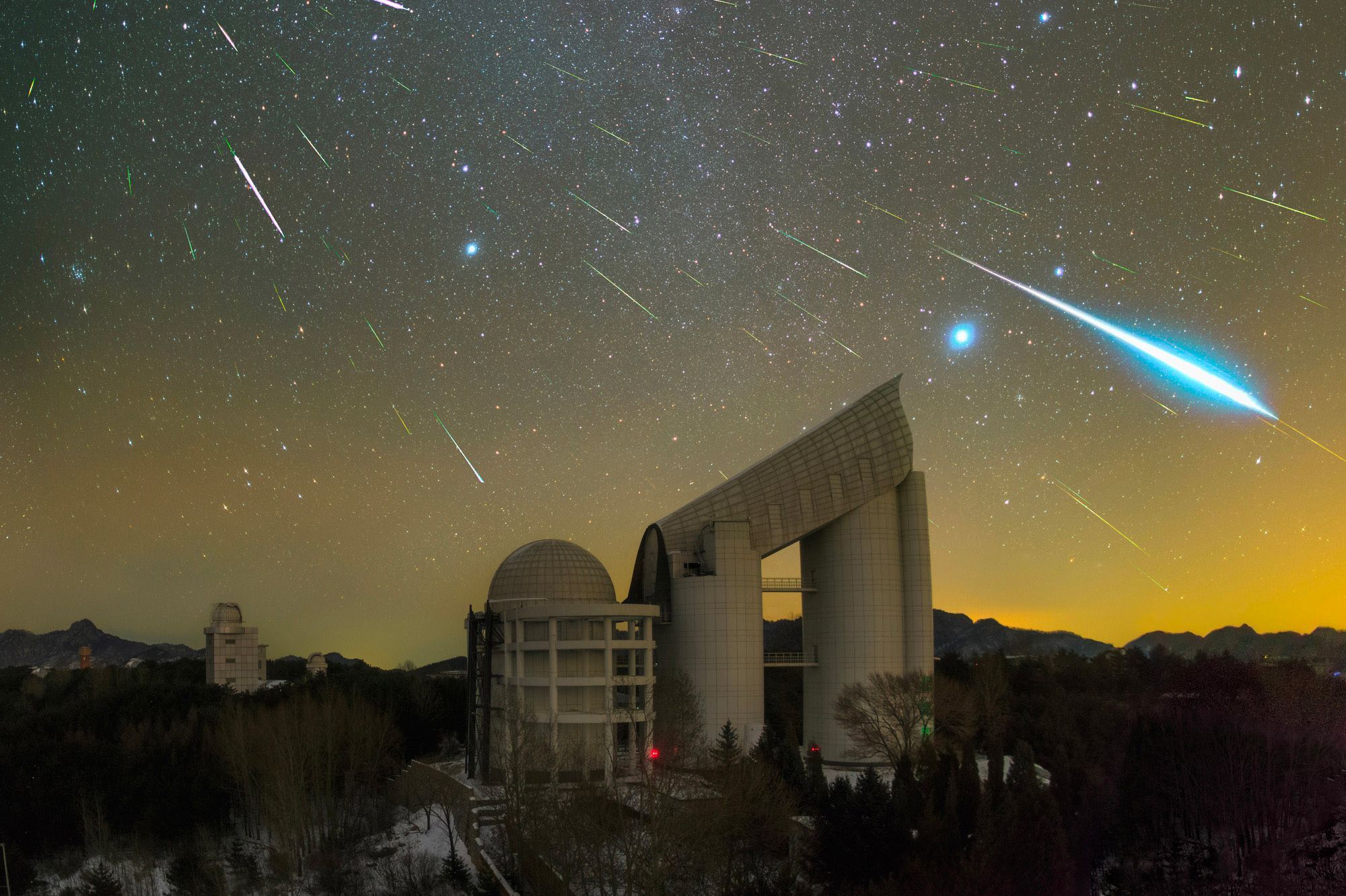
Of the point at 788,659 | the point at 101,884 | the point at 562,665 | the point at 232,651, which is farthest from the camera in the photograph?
the point at 232,651

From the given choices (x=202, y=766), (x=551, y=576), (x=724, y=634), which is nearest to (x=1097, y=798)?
(x=724, y=634)

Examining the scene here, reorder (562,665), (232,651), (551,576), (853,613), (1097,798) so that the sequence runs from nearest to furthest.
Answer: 1. (1097,798)
2. (562,665)
3. (551,576)
4. (853,613)
5. (232,651)

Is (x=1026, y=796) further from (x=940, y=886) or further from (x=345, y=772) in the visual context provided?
(x=345, y=772)

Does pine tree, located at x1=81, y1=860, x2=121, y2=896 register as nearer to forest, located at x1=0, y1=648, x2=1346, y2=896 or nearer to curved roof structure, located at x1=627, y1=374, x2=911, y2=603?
forest, located at x1=0, y1=648, x2=1346, y2=896

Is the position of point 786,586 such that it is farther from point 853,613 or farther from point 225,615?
point 225,615

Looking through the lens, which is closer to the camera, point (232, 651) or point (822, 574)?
point (822, 574)

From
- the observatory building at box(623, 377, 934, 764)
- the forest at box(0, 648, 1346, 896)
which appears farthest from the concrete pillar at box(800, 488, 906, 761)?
the forest at box(0, 648, 1346, 896)

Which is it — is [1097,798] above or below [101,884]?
above
